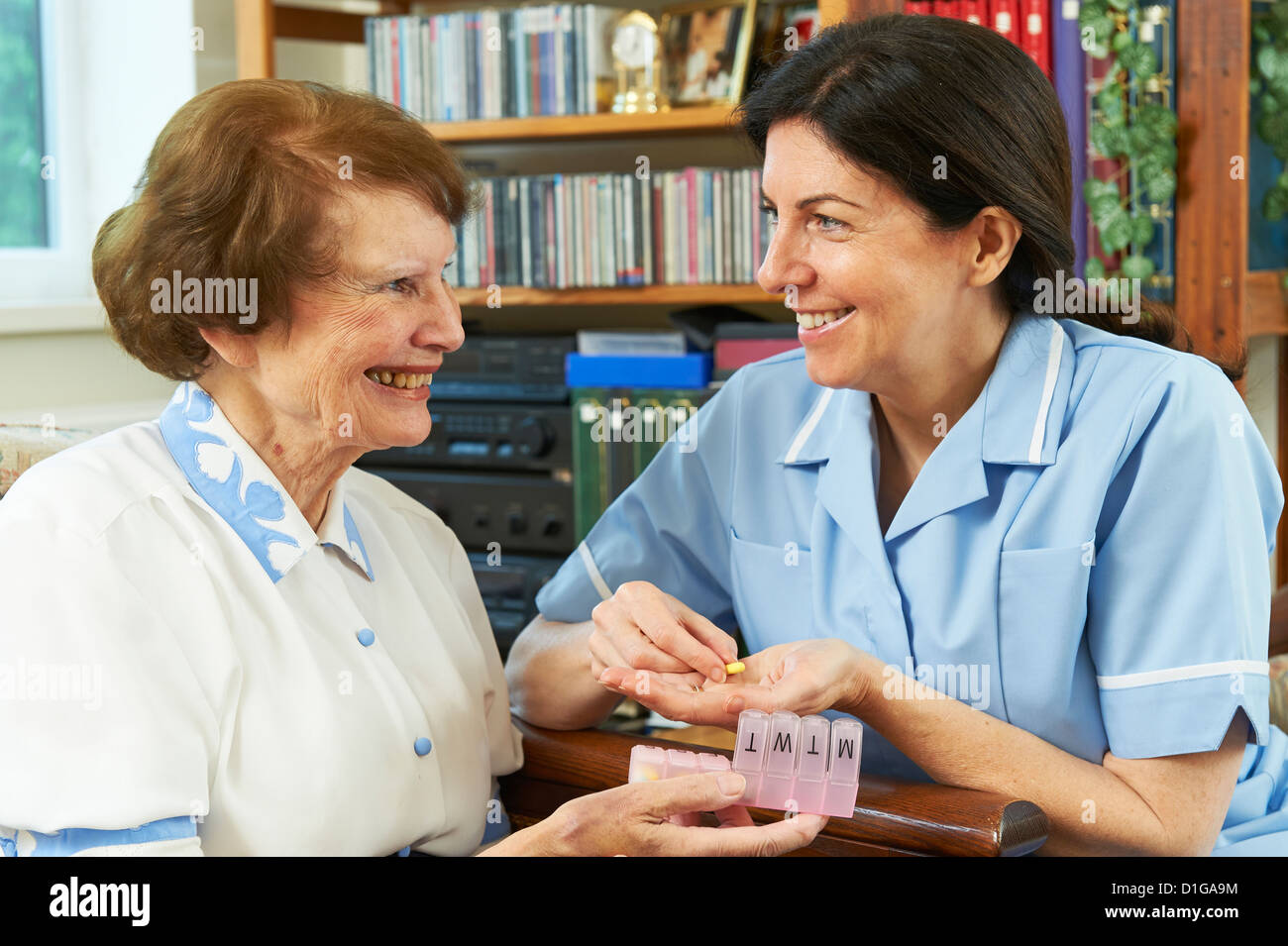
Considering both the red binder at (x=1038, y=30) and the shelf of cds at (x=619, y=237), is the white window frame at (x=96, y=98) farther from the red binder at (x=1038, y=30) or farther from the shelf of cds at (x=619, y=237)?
the red binder at (x=1038, y=30)

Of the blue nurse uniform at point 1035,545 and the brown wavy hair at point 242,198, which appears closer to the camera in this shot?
the brown wavy hair at point 242,198

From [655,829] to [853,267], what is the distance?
638 millimetres

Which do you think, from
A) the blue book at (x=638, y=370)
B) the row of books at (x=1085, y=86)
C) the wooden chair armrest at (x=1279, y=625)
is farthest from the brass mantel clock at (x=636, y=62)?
the wooden chair armrest at (x=1279, y=625)

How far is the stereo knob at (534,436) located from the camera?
3096 mm

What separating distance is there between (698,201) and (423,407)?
1.84m

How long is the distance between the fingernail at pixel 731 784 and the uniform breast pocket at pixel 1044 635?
382 mm

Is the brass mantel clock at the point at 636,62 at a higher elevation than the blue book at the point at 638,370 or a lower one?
higher

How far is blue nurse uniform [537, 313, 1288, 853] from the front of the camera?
1.29 meters

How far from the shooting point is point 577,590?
1655mm

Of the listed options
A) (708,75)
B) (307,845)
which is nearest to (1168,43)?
(708,75)

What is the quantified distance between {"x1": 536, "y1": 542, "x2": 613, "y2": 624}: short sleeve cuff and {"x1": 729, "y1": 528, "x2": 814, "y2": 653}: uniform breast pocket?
17 cm

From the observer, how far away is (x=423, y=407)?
1320 mm

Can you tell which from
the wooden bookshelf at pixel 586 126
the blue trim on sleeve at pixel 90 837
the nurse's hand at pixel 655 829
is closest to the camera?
the blue trim on sleeve at pixel 90 837

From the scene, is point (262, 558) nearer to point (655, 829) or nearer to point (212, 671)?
point (212, 671)
